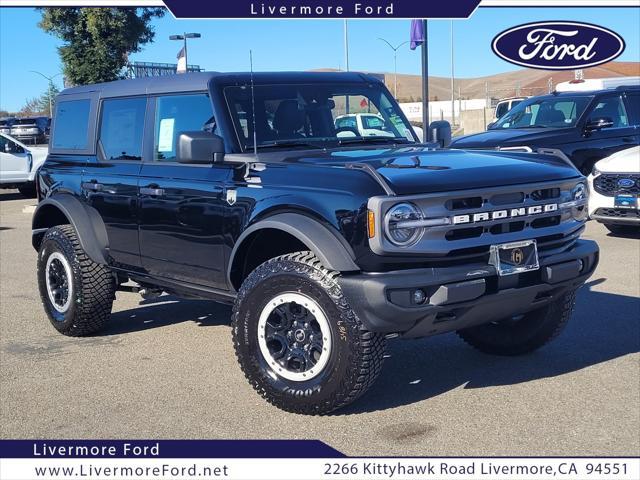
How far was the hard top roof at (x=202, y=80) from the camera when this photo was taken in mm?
5246

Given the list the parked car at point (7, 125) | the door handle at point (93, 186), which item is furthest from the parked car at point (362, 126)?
the parked car at point (7, 125)

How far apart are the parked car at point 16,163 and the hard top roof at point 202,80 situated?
550 inches

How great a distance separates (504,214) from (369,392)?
4.48 ft

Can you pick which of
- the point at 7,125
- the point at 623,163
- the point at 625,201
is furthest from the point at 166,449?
the point at 7,125

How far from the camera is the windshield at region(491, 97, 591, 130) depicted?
40.2 feet

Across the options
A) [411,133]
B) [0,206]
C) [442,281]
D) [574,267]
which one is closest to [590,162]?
[411,133]

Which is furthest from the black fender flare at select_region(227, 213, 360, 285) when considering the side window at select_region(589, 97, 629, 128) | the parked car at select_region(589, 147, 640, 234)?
the side window at select_region(589, 97, 629, 128)

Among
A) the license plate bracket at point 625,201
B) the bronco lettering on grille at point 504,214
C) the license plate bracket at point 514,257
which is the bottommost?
the license plate bracket at point 625,201

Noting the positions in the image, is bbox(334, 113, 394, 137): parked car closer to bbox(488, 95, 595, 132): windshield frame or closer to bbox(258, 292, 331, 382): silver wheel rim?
bbox(258, 292, 331, 382): silver wheel rim

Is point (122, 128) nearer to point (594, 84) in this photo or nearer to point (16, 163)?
point (16, 163)

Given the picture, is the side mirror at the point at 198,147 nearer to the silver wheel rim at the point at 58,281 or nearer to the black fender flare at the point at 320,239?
the black fender flare at the point at 320,239

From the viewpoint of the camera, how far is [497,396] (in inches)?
183

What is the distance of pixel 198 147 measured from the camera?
4711 mm

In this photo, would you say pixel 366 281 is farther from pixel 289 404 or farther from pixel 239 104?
pixel 239 104
